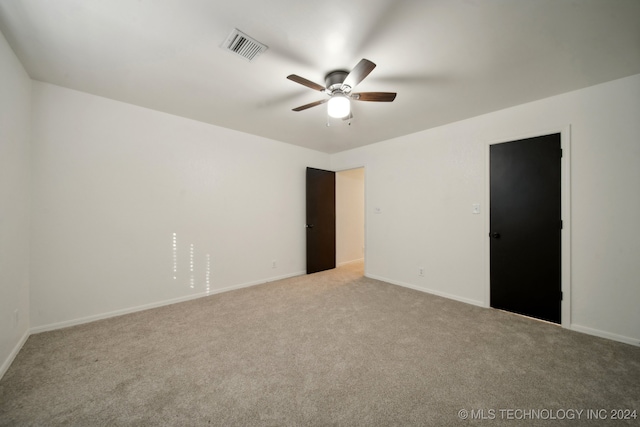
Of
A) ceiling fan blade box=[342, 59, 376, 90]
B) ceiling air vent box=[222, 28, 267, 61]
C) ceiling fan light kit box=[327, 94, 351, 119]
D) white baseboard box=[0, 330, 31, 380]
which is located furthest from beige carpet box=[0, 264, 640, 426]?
ceiling air vent box=[222, 28, 267, 61]

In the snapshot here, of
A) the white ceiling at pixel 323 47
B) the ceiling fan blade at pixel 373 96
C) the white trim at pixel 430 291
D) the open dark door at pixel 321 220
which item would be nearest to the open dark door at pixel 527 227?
the white trim at pixel 430 291

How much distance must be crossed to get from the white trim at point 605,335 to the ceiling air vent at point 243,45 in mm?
4058

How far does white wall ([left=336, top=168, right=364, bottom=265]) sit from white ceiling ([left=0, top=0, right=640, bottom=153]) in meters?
2.73

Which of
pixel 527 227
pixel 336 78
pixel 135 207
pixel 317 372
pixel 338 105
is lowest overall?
pixel 317 372

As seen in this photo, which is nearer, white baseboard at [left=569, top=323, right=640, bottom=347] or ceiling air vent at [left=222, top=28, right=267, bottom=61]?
ceiling air vent at [left=222, top=28, right=267, bottom=61]

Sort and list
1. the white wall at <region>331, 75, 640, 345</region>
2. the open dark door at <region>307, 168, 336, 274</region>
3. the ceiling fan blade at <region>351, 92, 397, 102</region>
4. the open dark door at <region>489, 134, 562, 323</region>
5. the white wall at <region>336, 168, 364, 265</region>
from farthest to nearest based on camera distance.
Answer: the white wall at <region>336, 168, 364, 265</region> → the open dark door at <region>307, 168, 336, 274</region> → the open dark door at <region>489, 134, 562, 323</region> → the white wall at <region>331, 75, 640, 345</region> → the ceiling fan blade at <region>351, 92, 397, 102</region>

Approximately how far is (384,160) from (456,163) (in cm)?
120

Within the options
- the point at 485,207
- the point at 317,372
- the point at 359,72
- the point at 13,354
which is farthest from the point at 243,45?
the point at 485,207

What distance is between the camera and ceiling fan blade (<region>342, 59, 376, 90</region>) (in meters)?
1.64

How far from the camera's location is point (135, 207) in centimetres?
287

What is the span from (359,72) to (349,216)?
13.1 ft

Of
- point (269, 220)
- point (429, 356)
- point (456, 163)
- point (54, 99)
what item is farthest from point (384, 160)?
point (54, 99)

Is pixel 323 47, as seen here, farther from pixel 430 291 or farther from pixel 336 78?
pixel 430 291

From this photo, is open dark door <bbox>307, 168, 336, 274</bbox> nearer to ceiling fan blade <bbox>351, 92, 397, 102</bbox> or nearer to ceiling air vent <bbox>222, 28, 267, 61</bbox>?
ceiling fan blade <bbox>351, 92, 397, 102</bbox>
